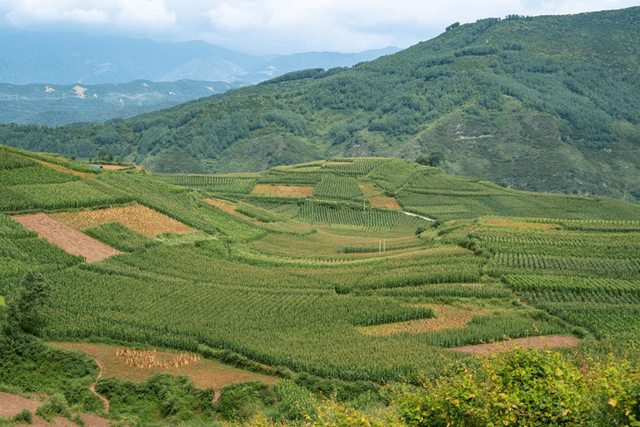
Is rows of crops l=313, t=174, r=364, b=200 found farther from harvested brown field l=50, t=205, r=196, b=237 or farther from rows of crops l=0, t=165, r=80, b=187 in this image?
rows of crops l=0, t=165, r=80, b=187

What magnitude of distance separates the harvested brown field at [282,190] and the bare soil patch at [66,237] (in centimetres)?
6030

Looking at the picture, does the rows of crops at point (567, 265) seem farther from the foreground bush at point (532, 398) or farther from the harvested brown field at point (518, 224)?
the foreground bush at point (532, 398)

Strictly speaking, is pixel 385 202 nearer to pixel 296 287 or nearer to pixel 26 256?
pixel 296 287

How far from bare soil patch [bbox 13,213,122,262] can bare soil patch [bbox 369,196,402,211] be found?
2522 inches

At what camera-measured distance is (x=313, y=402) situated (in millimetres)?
25891

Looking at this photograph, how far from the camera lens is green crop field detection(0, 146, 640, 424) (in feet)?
108

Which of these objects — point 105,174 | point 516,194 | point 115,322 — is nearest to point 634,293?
point 115,322

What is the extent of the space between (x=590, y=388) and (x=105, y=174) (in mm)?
67146

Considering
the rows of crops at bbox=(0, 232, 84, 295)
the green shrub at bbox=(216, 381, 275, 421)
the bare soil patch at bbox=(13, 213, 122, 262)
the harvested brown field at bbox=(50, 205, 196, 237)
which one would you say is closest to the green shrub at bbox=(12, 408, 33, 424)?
the green shrub at bbox=(216, 381, 275, 421)

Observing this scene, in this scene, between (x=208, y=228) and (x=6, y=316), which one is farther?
(x=208, y=228)

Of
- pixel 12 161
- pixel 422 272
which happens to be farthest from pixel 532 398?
pixel 12 161

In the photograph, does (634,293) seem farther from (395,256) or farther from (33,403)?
(33,403)

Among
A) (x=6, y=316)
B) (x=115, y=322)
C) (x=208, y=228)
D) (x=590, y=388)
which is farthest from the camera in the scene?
(x=208, y=228)

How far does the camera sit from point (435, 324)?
125 feet
